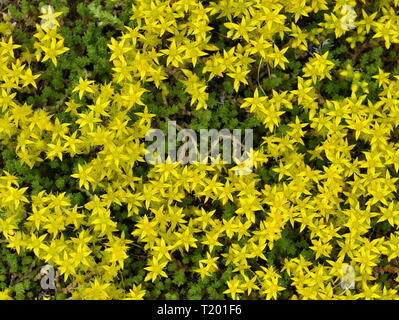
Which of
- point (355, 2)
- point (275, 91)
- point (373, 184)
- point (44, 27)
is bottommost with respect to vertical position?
point (373, 184)

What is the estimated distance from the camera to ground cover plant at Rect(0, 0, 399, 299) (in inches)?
157

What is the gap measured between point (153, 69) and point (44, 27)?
104 centimetres

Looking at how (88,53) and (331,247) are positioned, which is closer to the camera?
(331,247)

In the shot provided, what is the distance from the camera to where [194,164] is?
414 centimetres

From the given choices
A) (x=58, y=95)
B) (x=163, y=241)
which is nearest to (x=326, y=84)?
(x=163, y=241)

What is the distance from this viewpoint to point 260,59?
4.49 m

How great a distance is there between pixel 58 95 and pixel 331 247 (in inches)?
109

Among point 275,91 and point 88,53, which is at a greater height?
point 88,53

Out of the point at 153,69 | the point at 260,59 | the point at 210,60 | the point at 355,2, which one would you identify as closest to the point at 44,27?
the point at 153,69

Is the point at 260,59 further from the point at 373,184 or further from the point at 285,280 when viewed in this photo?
the point at 285,280

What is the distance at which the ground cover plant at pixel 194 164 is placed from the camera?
3979 millimetres

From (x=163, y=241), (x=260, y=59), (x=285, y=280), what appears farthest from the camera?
(x=260, y=59)

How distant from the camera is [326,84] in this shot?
457cm

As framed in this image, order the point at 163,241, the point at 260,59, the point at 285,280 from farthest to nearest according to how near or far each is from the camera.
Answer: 1. the point at 260,59
2. the point at 285,280
3. the point at 163,241
